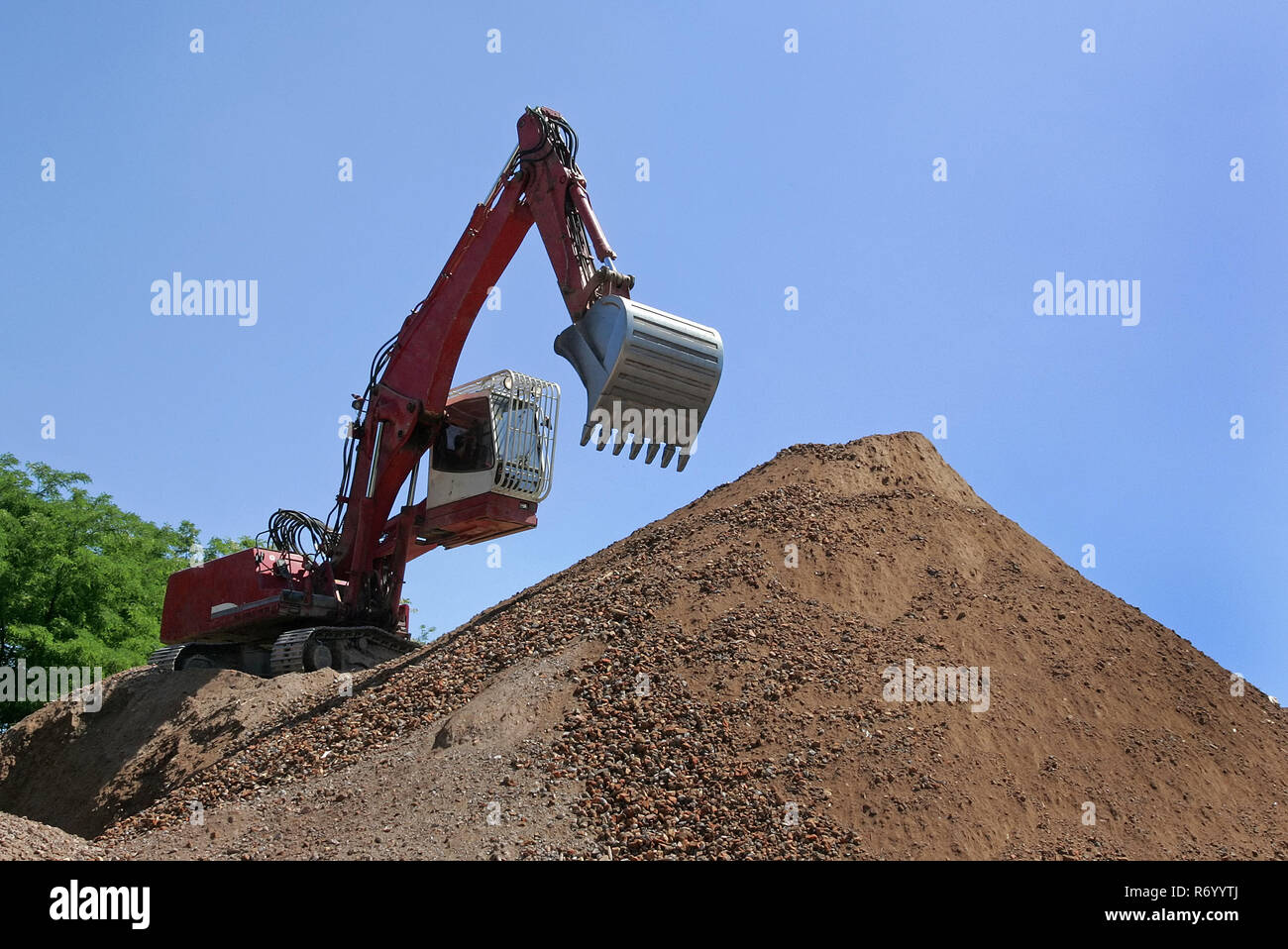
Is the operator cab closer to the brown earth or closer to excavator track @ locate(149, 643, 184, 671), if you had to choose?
the brown earth

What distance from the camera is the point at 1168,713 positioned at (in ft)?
40.7

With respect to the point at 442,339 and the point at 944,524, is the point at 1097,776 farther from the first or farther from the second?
the point at 442,339

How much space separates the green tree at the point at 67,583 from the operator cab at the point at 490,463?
1224cm

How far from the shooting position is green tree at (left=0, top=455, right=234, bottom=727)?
1020 inches

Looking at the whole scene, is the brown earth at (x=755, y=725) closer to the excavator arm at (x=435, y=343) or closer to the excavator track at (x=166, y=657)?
the excavator track at (x=166, y=657)

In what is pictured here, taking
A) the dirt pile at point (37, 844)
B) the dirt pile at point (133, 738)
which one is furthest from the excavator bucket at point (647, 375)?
the dirt pile at point (37, 844)

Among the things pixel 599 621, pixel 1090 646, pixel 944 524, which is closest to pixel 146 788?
pixel 599 621

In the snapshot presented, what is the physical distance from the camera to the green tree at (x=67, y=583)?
2591 cm

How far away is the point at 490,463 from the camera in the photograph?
1602cm

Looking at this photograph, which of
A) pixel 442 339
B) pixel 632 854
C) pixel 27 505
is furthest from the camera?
pixel 27 505

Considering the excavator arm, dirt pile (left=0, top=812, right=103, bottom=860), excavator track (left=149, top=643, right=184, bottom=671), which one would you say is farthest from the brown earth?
the excavator arm

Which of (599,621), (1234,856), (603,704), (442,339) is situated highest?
(442,339)

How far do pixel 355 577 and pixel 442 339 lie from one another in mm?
3246

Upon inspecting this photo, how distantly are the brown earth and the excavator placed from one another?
123 centimetres
